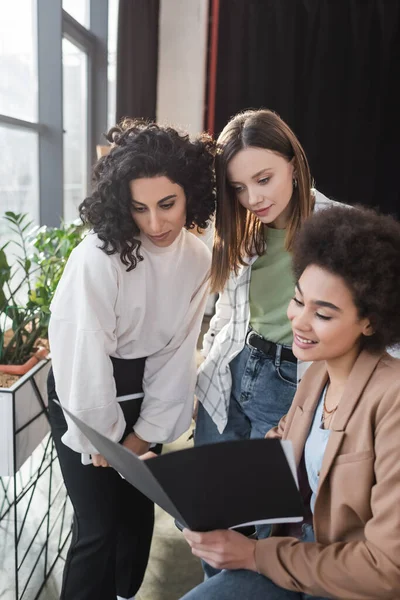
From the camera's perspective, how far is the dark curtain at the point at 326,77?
13.0 feet

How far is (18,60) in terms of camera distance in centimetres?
248

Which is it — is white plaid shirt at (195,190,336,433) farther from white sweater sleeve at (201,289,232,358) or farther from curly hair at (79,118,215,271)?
curly hair at (79,118,215,271)

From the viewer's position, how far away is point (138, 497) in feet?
4.52

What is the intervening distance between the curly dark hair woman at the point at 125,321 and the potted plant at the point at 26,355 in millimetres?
186

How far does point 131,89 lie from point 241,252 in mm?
2347

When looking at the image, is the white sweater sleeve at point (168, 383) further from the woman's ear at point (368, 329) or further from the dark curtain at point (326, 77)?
the dark curtain at point (326, 77)

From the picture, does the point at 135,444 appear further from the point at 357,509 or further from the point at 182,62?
the point at 182,62

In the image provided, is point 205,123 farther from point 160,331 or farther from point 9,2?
point 160,331

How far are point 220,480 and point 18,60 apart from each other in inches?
94.7

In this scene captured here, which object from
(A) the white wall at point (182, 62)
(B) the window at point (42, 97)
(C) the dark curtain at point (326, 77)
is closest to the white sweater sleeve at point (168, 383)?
(B) the window at point (42, 97)

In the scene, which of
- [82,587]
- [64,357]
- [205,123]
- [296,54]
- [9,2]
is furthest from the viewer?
[205,123]

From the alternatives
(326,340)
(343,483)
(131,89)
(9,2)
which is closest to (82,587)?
(343,483)

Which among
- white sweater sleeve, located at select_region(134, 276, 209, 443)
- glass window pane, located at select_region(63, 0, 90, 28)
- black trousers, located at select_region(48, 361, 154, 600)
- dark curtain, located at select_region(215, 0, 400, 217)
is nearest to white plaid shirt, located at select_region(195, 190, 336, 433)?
white sweater sleeve, located at select_region(134, 276, 209, 443)

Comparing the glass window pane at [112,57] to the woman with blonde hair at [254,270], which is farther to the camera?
the glass window pane at [112,57]
